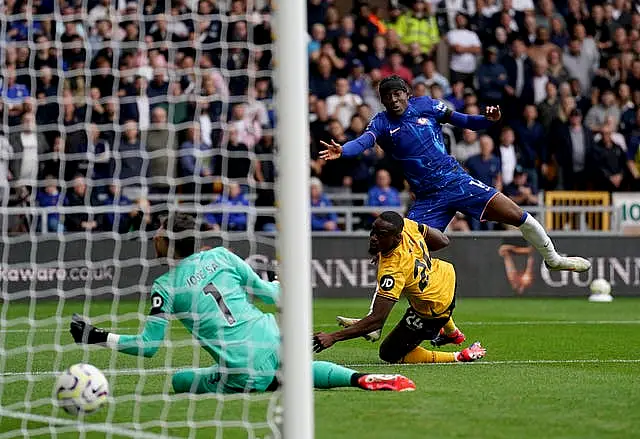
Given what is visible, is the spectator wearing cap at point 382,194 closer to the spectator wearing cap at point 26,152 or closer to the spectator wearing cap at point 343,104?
the spectator wearing cap at point 343,104

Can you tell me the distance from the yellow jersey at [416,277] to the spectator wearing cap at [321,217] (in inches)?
333

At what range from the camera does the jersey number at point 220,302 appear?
736 centimetres

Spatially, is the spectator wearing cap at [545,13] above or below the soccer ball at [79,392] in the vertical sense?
above

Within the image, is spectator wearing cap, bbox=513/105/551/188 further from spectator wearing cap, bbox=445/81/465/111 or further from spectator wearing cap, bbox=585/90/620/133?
spectator wearing cap, bbox=585/90/620/133

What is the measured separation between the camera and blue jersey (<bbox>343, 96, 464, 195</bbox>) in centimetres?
1105

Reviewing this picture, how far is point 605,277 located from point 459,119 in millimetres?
8090

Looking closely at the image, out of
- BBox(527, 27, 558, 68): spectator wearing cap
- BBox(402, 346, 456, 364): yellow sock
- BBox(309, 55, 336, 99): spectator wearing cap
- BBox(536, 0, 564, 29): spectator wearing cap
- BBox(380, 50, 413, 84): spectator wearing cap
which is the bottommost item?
BBox(402, 346, 456, 364): yellow sock

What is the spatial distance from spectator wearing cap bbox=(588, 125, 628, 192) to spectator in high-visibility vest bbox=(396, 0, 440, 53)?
124 inches

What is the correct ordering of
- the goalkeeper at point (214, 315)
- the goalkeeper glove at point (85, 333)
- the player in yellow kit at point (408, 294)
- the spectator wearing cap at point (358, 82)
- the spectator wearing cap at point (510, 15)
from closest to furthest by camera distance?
1. the goalkeeper glove at point (85, 333)
2. the goalkeeper at point (214, 315)
3. the player in yellow kit at point (408, 294)
4. the spectator wearing cap at point (358, 82)
5. the spectator wearing cap at point (510, 15)

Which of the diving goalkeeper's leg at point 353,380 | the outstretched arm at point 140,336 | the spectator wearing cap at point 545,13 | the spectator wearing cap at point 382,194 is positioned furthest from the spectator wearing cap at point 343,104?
the outstretched arm at point 140,336

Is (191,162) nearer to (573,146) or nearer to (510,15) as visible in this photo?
(573,146)

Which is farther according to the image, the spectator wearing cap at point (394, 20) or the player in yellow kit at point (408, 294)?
the spectator wearing cap at point (394, 20)

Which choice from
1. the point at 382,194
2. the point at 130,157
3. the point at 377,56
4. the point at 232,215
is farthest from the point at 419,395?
the point at 377,56

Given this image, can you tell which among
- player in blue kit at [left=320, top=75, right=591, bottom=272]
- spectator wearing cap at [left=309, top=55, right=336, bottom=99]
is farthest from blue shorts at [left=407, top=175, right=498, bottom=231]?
spectator wearing cap at [left=309, top=55, right=336, bottom=99]
